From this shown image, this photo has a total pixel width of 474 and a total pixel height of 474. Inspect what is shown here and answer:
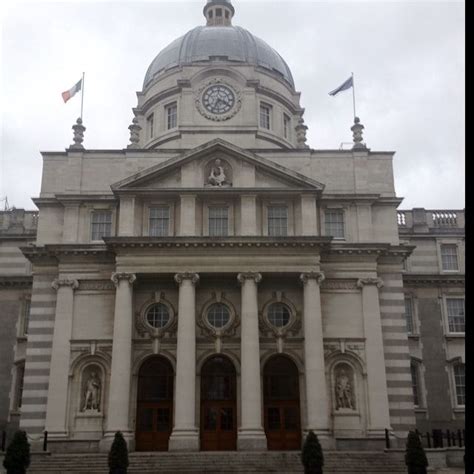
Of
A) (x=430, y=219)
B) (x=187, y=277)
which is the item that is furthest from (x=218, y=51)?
(x=187, y=277)

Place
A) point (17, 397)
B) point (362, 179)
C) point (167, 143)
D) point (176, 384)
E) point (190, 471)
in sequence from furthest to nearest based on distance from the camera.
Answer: point (167, 143) < point (17, 397) < point (362, 179) < point (176, 384) < point (190, 471)

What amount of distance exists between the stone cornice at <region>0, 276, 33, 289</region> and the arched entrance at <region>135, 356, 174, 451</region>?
43.3ft

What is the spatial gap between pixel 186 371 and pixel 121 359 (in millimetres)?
3426

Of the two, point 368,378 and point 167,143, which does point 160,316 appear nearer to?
point 368,378

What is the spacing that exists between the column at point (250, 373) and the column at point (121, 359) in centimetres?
580

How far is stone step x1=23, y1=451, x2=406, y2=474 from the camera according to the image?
28078 mm

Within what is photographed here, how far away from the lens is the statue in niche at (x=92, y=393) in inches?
1328

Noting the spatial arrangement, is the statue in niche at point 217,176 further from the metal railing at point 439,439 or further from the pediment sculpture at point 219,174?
the metal railing at point 439,439

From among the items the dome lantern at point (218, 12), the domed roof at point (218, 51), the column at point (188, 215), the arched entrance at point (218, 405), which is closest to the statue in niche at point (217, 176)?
the column at point (188, 215)

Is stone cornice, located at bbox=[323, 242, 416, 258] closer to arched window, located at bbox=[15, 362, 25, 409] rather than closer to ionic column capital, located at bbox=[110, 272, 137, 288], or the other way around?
ionic column capital, located at bbox=[110, 272, 137, 288]

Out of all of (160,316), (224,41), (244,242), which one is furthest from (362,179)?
(224,41)

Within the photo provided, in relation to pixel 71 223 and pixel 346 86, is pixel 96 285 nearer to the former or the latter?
pixel 71 223

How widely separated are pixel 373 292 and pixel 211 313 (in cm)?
904

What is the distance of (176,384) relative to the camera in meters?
32.5
